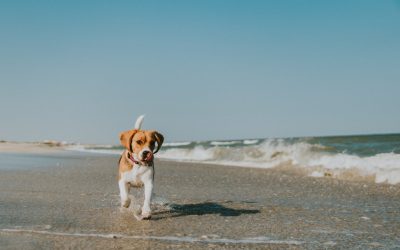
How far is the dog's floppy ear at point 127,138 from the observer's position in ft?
20.3

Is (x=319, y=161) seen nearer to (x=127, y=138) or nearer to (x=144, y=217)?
(x=127, y=138)

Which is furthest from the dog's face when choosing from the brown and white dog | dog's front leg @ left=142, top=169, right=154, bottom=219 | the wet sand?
the wet sand

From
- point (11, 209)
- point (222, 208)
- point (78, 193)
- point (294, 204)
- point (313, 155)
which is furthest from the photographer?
point (313, 155)

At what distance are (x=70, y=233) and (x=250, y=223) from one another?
78.1 inches

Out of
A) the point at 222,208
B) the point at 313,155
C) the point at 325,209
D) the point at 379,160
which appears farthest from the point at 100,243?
the point at 313,155

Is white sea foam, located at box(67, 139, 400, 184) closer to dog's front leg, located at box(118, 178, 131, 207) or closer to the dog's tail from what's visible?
the dog's tail

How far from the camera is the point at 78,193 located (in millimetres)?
8227

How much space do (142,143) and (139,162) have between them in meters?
0.23

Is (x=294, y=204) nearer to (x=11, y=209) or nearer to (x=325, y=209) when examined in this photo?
(x=325, y=209)

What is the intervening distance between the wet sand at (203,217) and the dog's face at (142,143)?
0.71 metres

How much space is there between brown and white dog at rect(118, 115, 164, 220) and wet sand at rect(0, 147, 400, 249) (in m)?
0.26

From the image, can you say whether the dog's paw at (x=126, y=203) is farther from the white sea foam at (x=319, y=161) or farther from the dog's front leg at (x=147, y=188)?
the white sea foam at (x=319, y=161)

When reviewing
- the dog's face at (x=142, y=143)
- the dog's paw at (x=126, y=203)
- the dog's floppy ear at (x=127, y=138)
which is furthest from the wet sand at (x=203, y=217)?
the dog's floppy ear at (x=127, y=138)

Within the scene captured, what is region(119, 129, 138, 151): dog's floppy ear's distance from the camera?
20.3 ft
